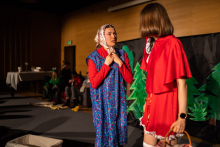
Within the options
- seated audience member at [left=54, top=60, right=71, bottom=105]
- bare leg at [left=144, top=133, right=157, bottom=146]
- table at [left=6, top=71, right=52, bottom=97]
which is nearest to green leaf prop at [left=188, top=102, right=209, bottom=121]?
bare leg at [left=144, top=133, right=157, bottom=146]

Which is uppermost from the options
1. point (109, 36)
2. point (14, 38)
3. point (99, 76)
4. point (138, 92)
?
point (14, 38)

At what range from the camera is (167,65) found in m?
0.92

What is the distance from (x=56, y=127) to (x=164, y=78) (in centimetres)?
255

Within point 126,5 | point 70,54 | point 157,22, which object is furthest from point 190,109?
point 70,54

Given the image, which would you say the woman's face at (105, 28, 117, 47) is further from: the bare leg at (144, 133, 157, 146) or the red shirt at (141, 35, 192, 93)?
the bare leg at (144, 133, 157, 146)

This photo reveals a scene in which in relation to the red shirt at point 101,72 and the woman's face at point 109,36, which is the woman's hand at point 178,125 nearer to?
the red shirt at point 101,72

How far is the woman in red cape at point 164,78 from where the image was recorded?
0.90 metres

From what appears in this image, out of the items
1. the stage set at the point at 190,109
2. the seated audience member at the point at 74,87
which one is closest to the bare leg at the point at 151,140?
the stage set at the point at 190,109

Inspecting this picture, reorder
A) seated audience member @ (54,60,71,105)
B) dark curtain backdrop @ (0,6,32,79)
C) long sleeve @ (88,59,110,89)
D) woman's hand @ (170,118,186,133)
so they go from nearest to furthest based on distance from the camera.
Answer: woman's hand @ (170,118,186,133), long sleeve @ (88,59,110,89), seated audience member @ (54,60,71,105), dark curtain backdrop @ (0,6,32,79)

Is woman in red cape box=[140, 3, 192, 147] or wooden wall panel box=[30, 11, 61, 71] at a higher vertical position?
wooden wall panel box=[30, 11, 61, 71]

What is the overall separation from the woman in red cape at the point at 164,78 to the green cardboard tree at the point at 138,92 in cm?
177

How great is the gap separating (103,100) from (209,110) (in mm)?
1734

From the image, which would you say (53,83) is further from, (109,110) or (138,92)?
(109,110)

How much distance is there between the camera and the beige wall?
4035 millimetres
